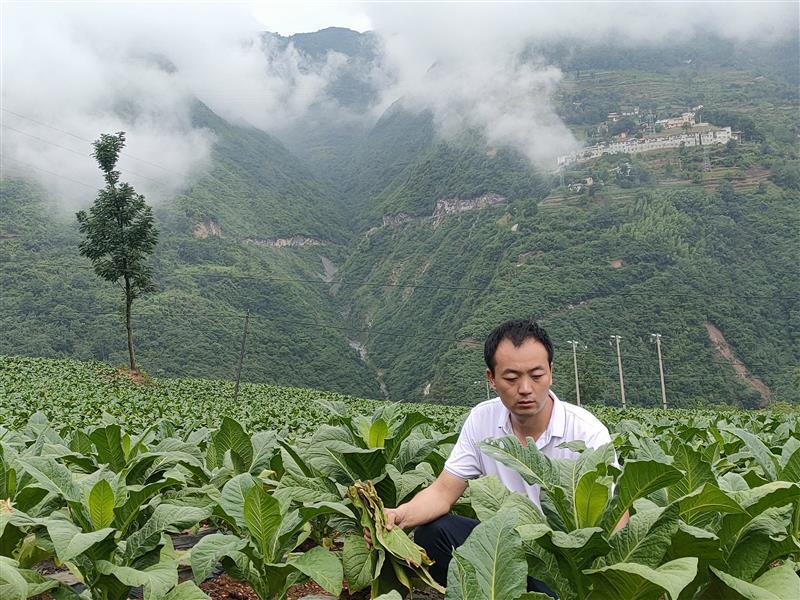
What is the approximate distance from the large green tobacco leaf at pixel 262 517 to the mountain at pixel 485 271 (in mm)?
54000

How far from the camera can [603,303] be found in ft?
260

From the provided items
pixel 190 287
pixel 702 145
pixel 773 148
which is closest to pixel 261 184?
pixel 190 287

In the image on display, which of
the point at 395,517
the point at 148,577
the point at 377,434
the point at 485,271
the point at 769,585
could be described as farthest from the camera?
the point at 485,271

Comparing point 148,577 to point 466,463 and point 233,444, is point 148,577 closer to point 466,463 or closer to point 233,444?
point 466,463

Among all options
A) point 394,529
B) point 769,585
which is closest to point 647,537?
point 769,585

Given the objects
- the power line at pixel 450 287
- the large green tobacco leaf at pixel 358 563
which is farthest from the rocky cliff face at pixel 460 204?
the large green tobacco leaf at pixel 358 563

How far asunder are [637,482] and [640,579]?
35 cm

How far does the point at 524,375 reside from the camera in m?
3.01

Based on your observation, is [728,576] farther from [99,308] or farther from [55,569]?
[99,308]

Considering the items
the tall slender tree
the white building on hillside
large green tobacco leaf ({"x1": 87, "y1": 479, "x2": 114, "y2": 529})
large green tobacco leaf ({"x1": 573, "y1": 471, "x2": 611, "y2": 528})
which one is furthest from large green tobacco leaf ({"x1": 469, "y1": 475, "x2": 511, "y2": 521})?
the white building on hillside

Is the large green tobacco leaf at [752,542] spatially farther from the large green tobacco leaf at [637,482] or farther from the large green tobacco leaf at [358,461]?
the large green tobacco leaf at [358,461]

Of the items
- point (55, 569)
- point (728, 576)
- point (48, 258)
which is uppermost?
point (48, 258)

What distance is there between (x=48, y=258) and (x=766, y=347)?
249ft

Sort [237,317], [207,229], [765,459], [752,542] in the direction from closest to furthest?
[752,542] < [765,459] < [237,317] < [207,229]
